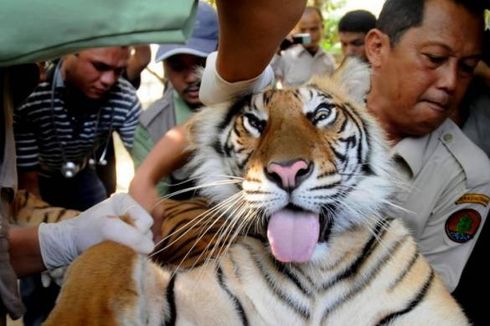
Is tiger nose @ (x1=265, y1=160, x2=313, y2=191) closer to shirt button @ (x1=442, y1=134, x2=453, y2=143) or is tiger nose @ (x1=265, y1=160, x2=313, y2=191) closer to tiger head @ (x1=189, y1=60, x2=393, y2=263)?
tiger head @ (x1=189, y1=60, x2=393, y2=263)

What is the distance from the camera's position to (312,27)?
5.16 metres

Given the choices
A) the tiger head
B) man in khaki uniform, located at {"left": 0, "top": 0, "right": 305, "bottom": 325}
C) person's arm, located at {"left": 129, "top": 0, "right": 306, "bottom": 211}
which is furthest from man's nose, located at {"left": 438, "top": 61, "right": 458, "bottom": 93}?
person's arm, located at {"left": 129, "top": 0, "right": 306, "bottom": 211}

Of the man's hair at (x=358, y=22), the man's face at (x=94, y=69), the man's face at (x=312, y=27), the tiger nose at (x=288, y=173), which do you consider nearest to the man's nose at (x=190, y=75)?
the man's face at (x=94, y=69)

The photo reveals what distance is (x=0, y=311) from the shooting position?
4.38ft

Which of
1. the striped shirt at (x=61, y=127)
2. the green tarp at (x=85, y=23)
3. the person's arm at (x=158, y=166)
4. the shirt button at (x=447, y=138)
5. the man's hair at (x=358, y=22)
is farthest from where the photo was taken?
the man's hair at (x=358, y=22)

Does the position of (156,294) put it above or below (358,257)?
below

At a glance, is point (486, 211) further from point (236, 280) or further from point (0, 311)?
point (0, 311)

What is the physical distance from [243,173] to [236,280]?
22 centimetres

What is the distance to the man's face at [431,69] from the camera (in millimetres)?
1911

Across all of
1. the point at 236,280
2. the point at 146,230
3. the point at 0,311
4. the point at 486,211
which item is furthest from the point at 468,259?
the point at 0,311

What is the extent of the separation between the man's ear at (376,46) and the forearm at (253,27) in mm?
846

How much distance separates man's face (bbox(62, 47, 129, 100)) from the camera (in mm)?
2627

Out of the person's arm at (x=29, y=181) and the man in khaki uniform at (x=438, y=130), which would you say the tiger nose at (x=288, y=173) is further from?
the person's arm at (x=29, y=181)

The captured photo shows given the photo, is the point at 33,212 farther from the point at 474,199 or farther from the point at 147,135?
the point at 474,199
